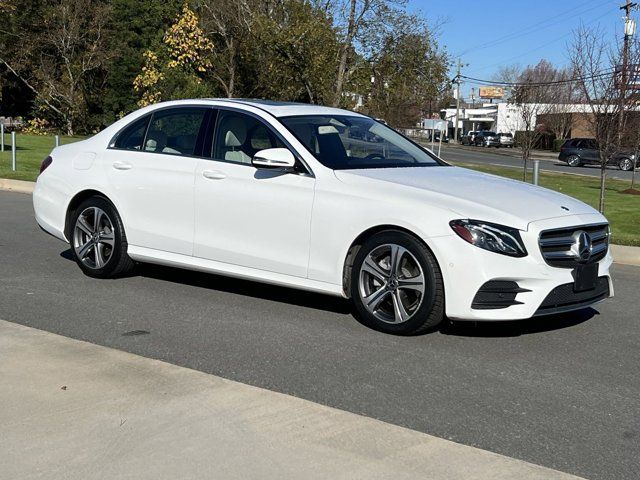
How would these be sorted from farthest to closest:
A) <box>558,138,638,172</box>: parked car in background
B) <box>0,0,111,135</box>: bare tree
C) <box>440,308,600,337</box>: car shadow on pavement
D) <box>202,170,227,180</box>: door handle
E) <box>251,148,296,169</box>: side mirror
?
1. <box>558,138,638,172</box>: parked car in background
2. <box>0,0,111,135</box>: bare tree
3. <box>202,170,227,180</box>: door handle
4. <box>251,148,296,169</box>: side mirror
5. <box>440,308,600,337</box>: car shadow on pavement

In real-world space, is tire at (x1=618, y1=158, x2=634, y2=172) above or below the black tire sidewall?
above

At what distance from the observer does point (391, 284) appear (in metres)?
5.58

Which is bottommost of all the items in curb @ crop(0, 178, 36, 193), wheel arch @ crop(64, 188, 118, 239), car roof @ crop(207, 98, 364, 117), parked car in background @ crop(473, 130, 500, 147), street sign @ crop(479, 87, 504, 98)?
curb @ crop(0, 178, 36, 193)

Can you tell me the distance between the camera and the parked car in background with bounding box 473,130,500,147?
239ft

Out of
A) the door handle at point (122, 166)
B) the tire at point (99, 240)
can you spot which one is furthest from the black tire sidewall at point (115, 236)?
the door handle at point (122, 166)

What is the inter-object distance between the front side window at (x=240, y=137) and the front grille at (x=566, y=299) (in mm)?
2488

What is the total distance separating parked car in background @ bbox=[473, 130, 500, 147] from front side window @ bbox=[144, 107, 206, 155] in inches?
2690

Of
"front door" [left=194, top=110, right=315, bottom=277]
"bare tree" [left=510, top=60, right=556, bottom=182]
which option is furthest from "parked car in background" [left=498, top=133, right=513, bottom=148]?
"front door" [left=194, top=110, right=315, bottom=277]

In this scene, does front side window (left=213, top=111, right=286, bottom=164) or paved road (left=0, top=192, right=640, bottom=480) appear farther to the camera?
front side window (left=213, top=111, right=286, bottom=164)

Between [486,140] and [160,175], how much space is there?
6980 cm

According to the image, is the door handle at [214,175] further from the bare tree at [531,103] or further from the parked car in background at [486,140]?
the parked car in background at [486,140]

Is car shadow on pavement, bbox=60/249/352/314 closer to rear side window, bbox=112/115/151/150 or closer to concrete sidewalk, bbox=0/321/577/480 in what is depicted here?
rear side window, bbox=112/115/151/150

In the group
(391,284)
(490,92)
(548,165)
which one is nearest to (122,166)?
(391,284)

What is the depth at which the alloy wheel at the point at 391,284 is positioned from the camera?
18.0 feet
